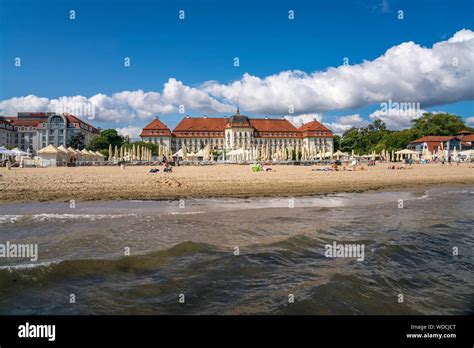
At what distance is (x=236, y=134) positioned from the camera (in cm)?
12900

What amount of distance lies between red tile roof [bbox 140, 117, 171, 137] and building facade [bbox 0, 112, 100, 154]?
21375mm

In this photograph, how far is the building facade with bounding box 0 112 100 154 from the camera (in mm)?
118312

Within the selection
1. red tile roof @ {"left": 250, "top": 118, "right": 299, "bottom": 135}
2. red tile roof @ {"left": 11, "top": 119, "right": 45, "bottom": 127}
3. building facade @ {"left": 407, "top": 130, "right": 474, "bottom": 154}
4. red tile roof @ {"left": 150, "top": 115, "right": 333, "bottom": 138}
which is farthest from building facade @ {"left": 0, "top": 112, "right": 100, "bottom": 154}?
building facade @ {"left": 407, "top": 130, "right": 474, "bottom": 154}

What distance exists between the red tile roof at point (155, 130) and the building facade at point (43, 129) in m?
21.4

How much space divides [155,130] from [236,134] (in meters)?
30.2

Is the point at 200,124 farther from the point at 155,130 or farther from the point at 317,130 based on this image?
the point at 317,130

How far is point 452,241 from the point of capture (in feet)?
27.9

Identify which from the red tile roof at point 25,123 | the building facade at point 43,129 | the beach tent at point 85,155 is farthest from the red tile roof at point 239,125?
the beach tent at point 85,155

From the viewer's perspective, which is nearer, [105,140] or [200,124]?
[105,140]

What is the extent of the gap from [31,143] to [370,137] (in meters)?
123

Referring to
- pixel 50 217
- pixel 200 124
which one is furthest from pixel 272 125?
pixel 50 217

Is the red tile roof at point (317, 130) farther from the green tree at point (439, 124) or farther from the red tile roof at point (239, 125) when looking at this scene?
the green tree at point (439, 124)

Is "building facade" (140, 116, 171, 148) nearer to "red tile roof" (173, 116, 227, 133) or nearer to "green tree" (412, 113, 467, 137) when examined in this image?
"red tile roof" (173, 116, 227, 133)
